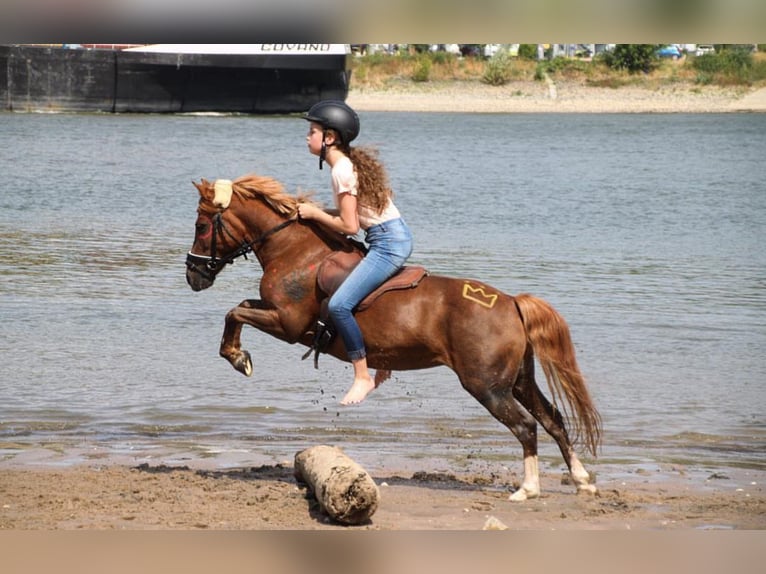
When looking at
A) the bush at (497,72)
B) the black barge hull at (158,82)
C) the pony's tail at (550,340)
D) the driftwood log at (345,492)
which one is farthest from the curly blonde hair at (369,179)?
the bush at (497,72)

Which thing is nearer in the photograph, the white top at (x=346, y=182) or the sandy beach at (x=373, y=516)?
the sandy beach at (x=373, y=516)

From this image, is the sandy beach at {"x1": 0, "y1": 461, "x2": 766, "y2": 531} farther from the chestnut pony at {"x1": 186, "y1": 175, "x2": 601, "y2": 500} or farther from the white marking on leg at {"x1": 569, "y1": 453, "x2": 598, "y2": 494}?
the chestnut pony at {"x1": 186, "y1": 175, "x2": 601, "y2": 500}

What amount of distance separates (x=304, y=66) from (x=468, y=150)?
36.4 feet

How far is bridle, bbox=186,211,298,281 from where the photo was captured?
7.96m

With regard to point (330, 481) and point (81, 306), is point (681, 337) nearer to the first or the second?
point (81, 306)

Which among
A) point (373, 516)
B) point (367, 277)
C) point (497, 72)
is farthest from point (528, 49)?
point (497, 72)

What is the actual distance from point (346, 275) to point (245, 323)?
0.75 metres

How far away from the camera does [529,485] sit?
7.82 m

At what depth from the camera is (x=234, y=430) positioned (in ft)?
33.5

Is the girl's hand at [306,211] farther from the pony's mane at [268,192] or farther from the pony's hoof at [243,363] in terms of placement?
the pony's hoof at [243,363]

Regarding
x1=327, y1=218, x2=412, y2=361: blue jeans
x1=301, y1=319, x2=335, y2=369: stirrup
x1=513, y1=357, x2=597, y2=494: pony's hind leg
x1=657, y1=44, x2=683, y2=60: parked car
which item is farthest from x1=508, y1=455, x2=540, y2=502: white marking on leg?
x1=657, y1=44, x2=683, y2=60: parked car

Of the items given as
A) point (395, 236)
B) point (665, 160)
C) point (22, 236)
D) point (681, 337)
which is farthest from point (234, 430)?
point (665, 160)

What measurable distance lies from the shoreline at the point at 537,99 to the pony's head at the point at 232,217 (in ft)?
204

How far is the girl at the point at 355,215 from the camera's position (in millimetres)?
7336
